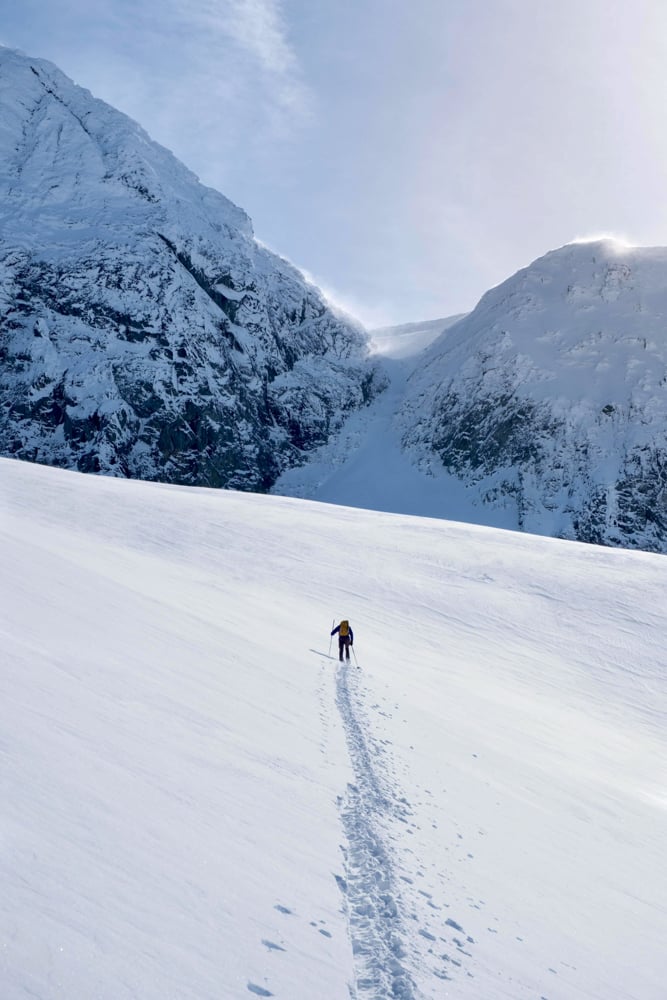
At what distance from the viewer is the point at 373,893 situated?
4.77 metres

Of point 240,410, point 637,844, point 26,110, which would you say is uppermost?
point 26,110

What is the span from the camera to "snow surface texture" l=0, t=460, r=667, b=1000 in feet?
10.9

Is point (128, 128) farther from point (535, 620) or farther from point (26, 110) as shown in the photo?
point (535, 620)

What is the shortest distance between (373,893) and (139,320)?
3754 inches

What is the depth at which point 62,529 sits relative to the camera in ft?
72.0

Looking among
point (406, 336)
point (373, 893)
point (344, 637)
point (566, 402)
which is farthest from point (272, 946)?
point (406, 336)

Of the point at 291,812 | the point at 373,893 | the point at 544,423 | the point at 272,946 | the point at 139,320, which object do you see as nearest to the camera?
the point at 272,946

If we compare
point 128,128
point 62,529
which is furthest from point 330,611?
point 128,128

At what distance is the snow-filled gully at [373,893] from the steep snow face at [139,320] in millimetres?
79180

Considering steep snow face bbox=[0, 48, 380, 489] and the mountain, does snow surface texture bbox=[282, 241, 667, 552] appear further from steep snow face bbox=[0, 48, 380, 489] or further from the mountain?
the mountain

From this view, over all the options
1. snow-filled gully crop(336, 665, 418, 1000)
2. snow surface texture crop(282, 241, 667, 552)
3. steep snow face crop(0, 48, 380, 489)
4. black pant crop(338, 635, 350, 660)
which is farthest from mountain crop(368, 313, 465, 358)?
snow-filled gully crop(336, 665, 418, 1000)

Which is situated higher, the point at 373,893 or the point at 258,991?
the point at 258,991

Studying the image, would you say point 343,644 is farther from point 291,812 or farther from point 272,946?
point 272,946

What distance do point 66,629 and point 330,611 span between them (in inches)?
506
